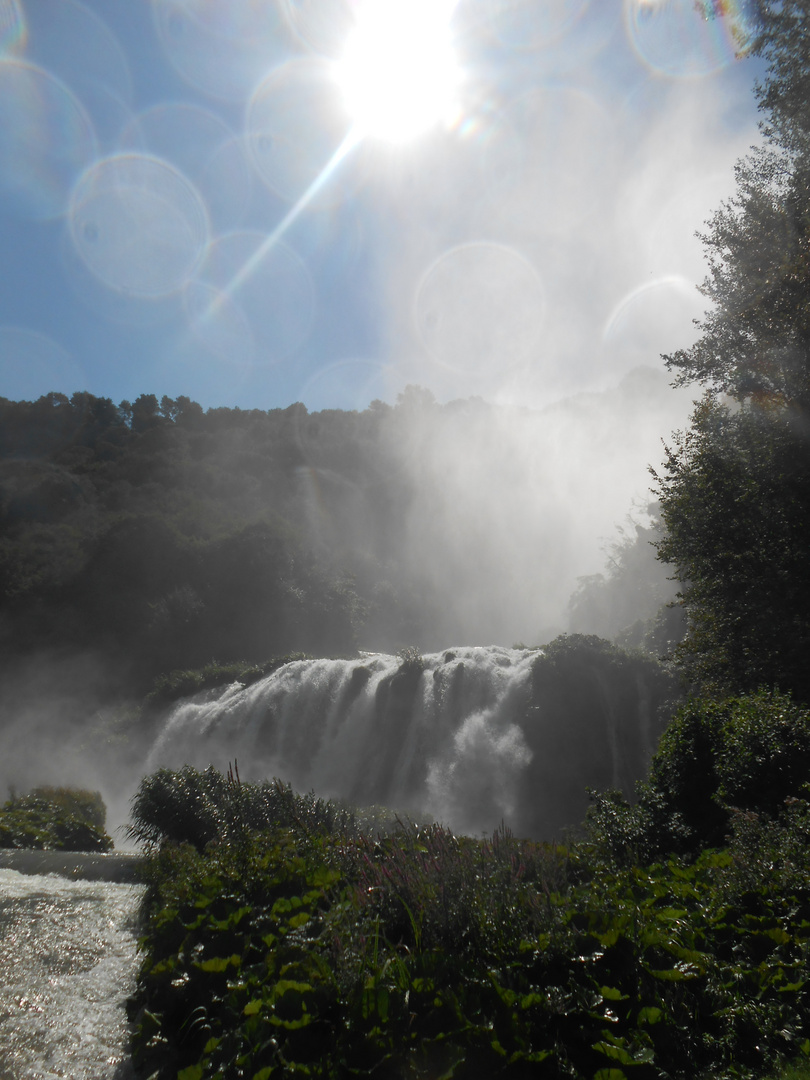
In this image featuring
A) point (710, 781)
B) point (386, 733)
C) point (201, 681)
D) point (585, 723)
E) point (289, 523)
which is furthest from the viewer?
point (289, 523)

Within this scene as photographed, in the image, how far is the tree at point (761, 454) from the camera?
12242 millimetres

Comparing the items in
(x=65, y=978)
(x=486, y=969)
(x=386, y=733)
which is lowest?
(x=386, y=733)

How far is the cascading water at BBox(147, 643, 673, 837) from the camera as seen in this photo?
18.9 metres

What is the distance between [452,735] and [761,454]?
13044 mm

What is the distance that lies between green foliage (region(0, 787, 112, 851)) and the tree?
1448 cm

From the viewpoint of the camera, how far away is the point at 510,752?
768 inches

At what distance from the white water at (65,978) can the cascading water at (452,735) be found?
9.67m

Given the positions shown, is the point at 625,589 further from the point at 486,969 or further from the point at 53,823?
the point at 486,969

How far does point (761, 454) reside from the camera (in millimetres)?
13141

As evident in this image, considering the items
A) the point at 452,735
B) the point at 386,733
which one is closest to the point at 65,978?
the point at 452,735

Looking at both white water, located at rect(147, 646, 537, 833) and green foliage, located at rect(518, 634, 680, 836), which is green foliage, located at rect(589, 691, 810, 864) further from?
white water, located at rect(147, 646, 537, 833)

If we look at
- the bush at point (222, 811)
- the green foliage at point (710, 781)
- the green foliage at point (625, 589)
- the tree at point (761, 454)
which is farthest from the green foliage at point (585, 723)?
the green foliage at point (625, 589)

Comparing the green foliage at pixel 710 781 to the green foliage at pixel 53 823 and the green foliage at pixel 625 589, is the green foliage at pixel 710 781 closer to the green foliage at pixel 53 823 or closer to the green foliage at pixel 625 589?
the green foliage at pixel 53 823

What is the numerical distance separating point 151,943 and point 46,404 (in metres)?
78.1
